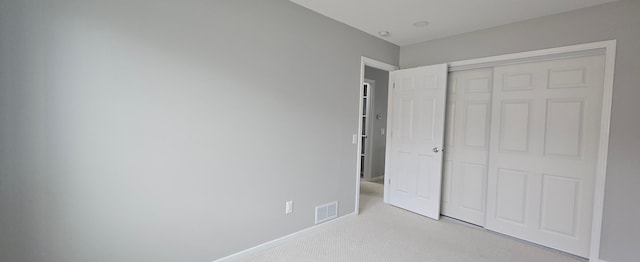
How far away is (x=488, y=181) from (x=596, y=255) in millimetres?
1024

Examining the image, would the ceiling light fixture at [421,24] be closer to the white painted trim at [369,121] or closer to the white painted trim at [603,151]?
the white painted trim at [603,151]

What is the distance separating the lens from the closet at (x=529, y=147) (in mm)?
2492

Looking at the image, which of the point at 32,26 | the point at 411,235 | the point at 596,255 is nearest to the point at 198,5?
the point at 32,26

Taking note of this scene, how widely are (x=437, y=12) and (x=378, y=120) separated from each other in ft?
9.68

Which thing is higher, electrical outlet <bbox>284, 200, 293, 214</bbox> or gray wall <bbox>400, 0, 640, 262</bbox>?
gray wall <bbox>400, 0, 640, 262</bbox>

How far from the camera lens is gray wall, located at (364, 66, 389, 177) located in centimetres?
534

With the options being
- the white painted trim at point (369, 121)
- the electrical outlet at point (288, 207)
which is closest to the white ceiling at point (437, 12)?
the electrical outlet at point (288, 207)

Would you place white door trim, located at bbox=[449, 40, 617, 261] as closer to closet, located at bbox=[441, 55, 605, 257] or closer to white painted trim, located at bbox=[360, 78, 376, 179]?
closet, located at bbox=[441, 55, 605, 257]

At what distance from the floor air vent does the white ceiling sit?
6.92 feet

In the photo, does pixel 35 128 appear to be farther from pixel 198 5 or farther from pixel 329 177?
pixel 329 177

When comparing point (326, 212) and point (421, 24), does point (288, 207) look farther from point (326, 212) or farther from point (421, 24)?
point (421, 24)

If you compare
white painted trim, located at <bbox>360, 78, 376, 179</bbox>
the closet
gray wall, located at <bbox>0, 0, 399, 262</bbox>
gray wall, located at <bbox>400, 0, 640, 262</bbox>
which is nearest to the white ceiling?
gray wall, located at <bbox>400, 0, 640, 262</bbox>

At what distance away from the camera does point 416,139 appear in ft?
11.7

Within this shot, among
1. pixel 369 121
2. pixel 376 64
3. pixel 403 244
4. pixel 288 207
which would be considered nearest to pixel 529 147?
pixel 403 244
